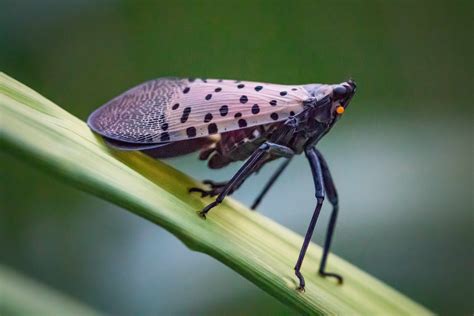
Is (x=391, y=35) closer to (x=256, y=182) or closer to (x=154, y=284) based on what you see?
(x=256, y=182)

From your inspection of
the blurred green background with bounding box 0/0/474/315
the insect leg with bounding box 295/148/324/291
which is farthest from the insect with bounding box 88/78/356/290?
the blurred green background with bounding box 0/0/474/315

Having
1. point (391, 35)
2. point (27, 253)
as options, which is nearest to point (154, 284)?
point (27, 253)

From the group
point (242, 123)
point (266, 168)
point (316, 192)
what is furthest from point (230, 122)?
point (266, 168)

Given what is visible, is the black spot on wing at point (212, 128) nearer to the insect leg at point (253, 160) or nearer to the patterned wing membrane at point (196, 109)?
A: the patterned wing membrane at point (196, 109)

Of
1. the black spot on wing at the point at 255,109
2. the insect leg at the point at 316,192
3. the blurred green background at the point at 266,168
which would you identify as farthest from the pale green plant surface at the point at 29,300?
the black spot on wing at the point at 255,109

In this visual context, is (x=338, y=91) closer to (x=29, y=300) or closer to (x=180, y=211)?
(x=180, y=211)
